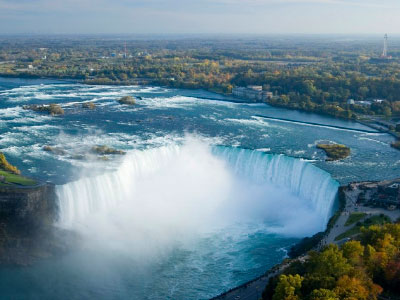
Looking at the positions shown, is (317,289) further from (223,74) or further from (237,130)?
(223,74)

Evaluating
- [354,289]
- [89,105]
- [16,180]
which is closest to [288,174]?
[354,289]

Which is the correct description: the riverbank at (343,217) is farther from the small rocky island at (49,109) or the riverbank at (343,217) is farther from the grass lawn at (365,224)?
the small rocky island at (49,109)

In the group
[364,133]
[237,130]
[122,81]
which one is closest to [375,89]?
[364,133]

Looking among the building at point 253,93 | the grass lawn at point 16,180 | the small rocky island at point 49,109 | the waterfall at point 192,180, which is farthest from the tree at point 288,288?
the building at point 253,93

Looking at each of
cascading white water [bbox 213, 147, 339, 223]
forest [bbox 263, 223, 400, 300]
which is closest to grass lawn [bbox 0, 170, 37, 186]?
cascading white water [bbox 213, 147, 339, 223]

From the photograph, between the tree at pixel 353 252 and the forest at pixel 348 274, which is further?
the tree at pixel 353 252
